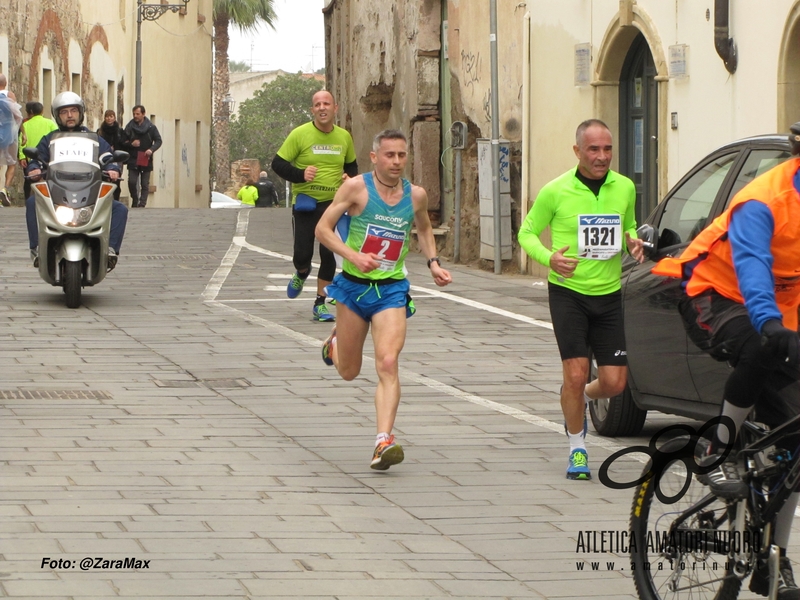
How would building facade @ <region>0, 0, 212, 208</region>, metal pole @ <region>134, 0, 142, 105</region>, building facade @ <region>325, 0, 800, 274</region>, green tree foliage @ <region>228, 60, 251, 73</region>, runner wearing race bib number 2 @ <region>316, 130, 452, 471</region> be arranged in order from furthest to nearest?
green tree foliage @ <region>228, 60, 251, 73</region>
metal pole @ <region>134, 0, 142, 105</region>
building facade @ <region>0, 0, 212, 208</region>
building facade @ <region>325, 0, 800, 274</region>
runner wearing race bib number 2 @ <region>316, 130, 452, 471</region>

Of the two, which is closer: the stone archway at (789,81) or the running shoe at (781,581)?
the running shoe at (781,581)

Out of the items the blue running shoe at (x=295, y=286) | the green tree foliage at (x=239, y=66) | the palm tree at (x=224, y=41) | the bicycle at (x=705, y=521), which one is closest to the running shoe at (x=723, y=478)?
the bicycle at (x=705, y=521)

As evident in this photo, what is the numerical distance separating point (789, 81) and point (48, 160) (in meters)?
6.51

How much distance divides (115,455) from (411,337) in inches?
205

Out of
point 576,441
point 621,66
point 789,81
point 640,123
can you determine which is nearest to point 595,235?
point 576,441

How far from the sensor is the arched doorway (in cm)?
1812

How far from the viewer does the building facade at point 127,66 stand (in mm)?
34969

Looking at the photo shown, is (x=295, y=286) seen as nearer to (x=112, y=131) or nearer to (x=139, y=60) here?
(x=112, y=131)

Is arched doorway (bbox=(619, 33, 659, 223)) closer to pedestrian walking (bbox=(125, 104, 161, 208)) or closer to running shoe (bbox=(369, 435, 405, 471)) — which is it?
running shoe (bbox=(369, 435, 405, 471))

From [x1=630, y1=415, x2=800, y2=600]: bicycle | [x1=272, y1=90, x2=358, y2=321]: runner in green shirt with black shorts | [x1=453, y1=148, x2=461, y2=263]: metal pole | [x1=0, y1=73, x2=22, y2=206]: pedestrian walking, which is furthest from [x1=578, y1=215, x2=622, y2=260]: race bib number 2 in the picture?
[x1=0, y1=73, x2=22, y2=206]: pedestrian walking

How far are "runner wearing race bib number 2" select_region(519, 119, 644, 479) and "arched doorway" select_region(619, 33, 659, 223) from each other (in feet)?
33.9

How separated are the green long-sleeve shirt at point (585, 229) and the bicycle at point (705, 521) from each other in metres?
2.57

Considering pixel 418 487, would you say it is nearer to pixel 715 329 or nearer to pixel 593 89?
pixel 715 329

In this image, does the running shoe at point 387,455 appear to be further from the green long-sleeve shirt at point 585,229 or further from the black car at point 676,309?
the black car at point 676,309
